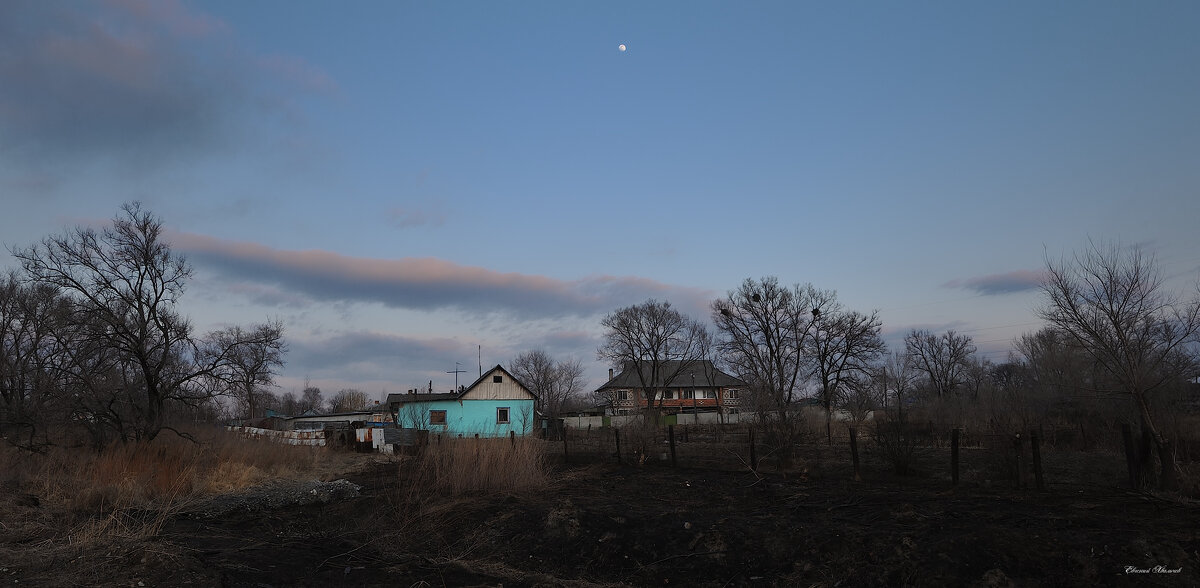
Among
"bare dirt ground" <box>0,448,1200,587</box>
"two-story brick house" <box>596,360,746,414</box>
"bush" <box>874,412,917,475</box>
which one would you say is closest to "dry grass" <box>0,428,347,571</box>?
"bare dirt ground" <box>0,448,1200,587</box>

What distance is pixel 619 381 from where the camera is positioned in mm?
79562

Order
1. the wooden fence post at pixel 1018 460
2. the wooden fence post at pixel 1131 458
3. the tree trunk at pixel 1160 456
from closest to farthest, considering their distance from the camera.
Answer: the tree trunk at pixel 1160 456 → the wooden fence post at pixel 1131 458 → the wooden fence post at pixel 1018 460

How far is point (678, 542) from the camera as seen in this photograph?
8.47m

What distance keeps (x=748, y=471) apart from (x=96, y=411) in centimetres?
1636

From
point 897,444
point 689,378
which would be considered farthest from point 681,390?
point 897,444

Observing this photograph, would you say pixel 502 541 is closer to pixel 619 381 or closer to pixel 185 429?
pixel 185 429

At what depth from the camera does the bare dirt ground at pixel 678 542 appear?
6363mm

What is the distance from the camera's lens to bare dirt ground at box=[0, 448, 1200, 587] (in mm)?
6363

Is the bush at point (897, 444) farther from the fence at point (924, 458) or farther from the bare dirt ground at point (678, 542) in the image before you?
the bare dirt ground at point (678, 542)

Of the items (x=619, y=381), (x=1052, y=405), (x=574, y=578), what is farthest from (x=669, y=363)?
(x=574, y=578)

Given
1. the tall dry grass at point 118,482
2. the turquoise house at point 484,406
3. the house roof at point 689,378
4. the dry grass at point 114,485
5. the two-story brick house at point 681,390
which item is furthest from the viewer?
the house roof at point 689,378

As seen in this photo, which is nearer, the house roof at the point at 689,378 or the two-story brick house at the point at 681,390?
the two-story brick house at the point at 681,390

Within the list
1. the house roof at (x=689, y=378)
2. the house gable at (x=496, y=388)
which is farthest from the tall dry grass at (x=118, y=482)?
the house roof at (x=689, y=378)

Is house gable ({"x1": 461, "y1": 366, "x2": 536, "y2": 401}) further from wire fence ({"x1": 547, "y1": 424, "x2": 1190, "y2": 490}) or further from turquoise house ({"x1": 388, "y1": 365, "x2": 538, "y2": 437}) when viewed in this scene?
wire fence ({"x1": 547, "y1": 424, "x2": 1190, "y2": 490})
